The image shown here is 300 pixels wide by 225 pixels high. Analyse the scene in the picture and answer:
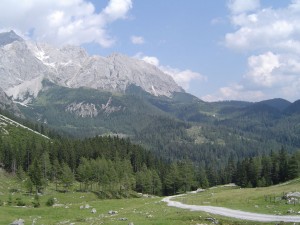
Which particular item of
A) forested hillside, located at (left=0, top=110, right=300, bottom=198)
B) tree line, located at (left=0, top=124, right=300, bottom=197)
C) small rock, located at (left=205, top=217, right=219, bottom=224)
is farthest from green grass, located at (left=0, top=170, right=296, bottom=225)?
tree line, located at (left=0, top=124, right=300, bottom=197)

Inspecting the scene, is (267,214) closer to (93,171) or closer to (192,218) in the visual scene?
(192,218)

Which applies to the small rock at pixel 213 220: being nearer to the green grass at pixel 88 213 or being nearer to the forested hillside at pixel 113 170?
the green grass at pixel 88 213

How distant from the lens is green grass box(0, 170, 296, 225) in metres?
55.2

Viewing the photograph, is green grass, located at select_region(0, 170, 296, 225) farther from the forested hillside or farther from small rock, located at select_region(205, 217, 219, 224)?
the forested hillside

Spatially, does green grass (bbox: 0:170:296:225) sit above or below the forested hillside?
below

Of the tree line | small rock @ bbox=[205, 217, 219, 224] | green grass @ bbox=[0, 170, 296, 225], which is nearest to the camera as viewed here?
small rock @ bbox=[205, 217, 219, 224]

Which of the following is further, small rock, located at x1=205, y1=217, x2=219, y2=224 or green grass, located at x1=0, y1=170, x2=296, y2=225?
green grass, located at x1=0, y1=170, x2=296, y2=225

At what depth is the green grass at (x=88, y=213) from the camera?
55234 millimetres

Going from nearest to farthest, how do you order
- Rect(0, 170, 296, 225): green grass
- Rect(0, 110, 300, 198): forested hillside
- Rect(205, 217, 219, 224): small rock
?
Rect(205, 217, 219, 224): small rock, Rect(0, 170, 296, 225): green grass, Rect(0, 110, 300, 198): forested hillside

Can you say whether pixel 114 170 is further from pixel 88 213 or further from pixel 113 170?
pixel 88 213

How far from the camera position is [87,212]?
242 feet

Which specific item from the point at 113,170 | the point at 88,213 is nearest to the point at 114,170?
the point at 113,170

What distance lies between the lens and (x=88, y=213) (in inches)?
2857

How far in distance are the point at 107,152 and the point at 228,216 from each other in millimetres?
122183
